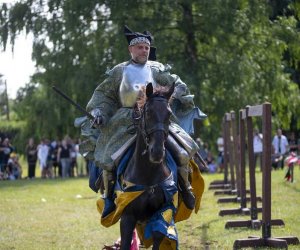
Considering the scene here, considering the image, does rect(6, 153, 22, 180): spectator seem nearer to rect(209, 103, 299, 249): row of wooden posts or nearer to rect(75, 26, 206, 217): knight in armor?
rect(209, 103, 299, 249): row of wooden posts

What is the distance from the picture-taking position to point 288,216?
12750 mm

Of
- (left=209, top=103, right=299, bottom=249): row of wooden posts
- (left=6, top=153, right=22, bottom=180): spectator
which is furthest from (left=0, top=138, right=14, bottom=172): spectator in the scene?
(left=209, top=103, right=299, bottom=249): row of wooden posts

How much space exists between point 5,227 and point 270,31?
1779cm

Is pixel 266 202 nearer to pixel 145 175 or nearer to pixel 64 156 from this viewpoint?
pixel 145 175

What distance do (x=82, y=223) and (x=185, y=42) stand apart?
16.3 m

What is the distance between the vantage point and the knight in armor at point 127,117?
7836 mm

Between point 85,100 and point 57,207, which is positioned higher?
point 85,100

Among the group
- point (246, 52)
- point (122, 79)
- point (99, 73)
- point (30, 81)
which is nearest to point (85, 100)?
point (99, 73)

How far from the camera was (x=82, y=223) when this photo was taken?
514 inches

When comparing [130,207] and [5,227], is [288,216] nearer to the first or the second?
[5,227]

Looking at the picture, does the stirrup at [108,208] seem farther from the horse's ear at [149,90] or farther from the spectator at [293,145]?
the spectator at [293,145]

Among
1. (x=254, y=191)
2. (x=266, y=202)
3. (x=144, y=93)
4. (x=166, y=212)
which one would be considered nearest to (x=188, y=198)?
(x=166, y=212)

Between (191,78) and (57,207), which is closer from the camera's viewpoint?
(57,207)

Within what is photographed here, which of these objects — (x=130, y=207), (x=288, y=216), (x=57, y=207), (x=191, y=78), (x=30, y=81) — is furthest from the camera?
(x=30, y=81)
